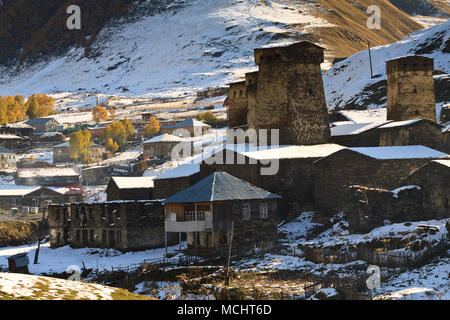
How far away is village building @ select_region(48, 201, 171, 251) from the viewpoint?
159 feet

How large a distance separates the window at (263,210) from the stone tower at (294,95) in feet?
47.8

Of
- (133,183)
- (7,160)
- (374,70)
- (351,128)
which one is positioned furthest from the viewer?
Answer: (374,70)

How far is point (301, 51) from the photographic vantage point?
195 ft

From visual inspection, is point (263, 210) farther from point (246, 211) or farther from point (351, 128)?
point (351, 128)

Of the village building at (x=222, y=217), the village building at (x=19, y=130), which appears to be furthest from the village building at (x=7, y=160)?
the village building at (x=222, y=217)

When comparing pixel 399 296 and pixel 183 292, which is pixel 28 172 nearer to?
pixel 183 292

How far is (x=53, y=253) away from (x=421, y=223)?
75.0 feet

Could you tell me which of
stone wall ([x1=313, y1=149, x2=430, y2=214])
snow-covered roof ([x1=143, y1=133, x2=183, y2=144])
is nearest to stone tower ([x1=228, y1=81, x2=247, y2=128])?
stone wall ([x1=313, y1=149, x2=430, y2=214])

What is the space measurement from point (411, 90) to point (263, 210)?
1065 inches

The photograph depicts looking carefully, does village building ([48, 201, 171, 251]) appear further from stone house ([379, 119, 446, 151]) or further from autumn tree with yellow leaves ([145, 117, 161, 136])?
autumn tree with yellow leaves ([145, 117, 161, 136])

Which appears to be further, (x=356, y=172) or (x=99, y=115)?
(x=99, y=115)

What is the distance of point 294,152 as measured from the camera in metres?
54.5

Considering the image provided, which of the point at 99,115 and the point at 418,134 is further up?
the point at 418,134

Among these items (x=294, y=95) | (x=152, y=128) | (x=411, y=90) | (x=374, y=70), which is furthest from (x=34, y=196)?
(x=374, y=70)
